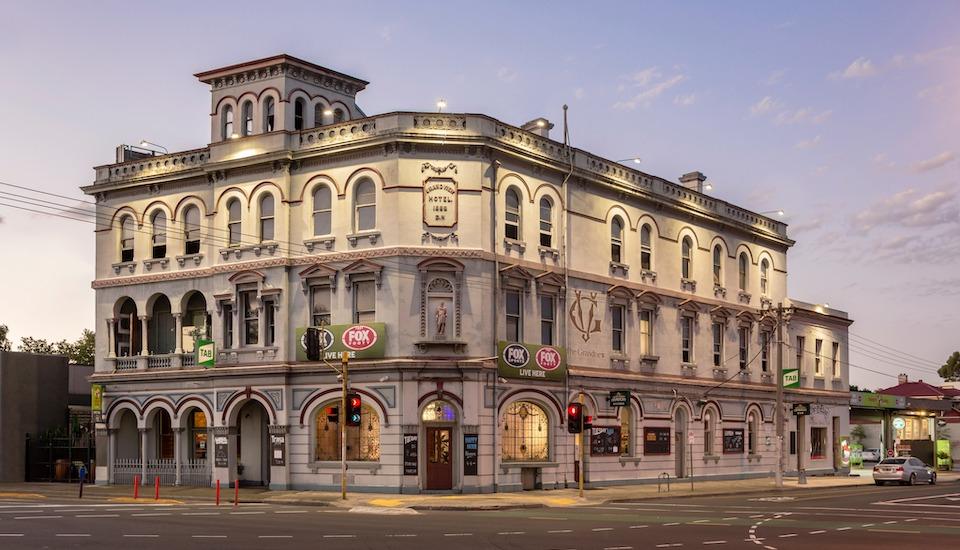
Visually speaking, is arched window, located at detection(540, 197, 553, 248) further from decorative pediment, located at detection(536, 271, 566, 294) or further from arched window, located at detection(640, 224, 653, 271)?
arched window, located at detection(640, 224, 653, 271)

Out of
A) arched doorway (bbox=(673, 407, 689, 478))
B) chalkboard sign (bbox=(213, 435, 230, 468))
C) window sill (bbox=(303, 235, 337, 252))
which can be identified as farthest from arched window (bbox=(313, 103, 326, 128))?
arched doorway (bbox=(673, 407, 689, 478))

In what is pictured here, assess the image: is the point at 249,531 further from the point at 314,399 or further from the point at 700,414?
the point at 700,414

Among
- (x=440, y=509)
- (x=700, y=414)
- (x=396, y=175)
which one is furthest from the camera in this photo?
(x=700, y=414)

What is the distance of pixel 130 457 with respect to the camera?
5269 cm

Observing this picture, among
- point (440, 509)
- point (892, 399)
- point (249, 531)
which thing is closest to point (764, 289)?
point (892, 399)

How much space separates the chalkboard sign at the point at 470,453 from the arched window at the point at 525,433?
5.79 ft

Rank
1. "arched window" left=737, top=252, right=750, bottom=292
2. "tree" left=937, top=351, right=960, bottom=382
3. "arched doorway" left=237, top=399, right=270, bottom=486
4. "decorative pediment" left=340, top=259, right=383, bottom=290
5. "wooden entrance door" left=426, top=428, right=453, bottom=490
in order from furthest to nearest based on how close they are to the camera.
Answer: "tree" left=937, top=351, right=960, bottom=382 < "arched window" left=737, top=252, right=750, bottom=292 < "arched doorway" left=237, top=399, right=270, bottom=486 < "decorative pediment" left=340, top=259, right=383, bottom=290 < "wooden entrance door" left=426, top=428, right=453, bottom=490

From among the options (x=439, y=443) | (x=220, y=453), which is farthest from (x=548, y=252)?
(x=220, y=453)

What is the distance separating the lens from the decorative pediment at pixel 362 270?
146 feet

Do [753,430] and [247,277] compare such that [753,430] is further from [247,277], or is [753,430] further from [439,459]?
[247,277]

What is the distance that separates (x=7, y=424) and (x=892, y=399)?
5338 cm

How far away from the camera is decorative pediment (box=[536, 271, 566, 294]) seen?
157ft

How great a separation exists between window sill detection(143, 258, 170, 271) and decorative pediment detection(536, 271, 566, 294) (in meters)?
15.8

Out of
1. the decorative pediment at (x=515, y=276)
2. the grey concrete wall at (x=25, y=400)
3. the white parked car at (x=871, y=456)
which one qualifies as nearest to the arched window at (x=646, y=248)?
the decorative pediment at (x=515, y=276)
